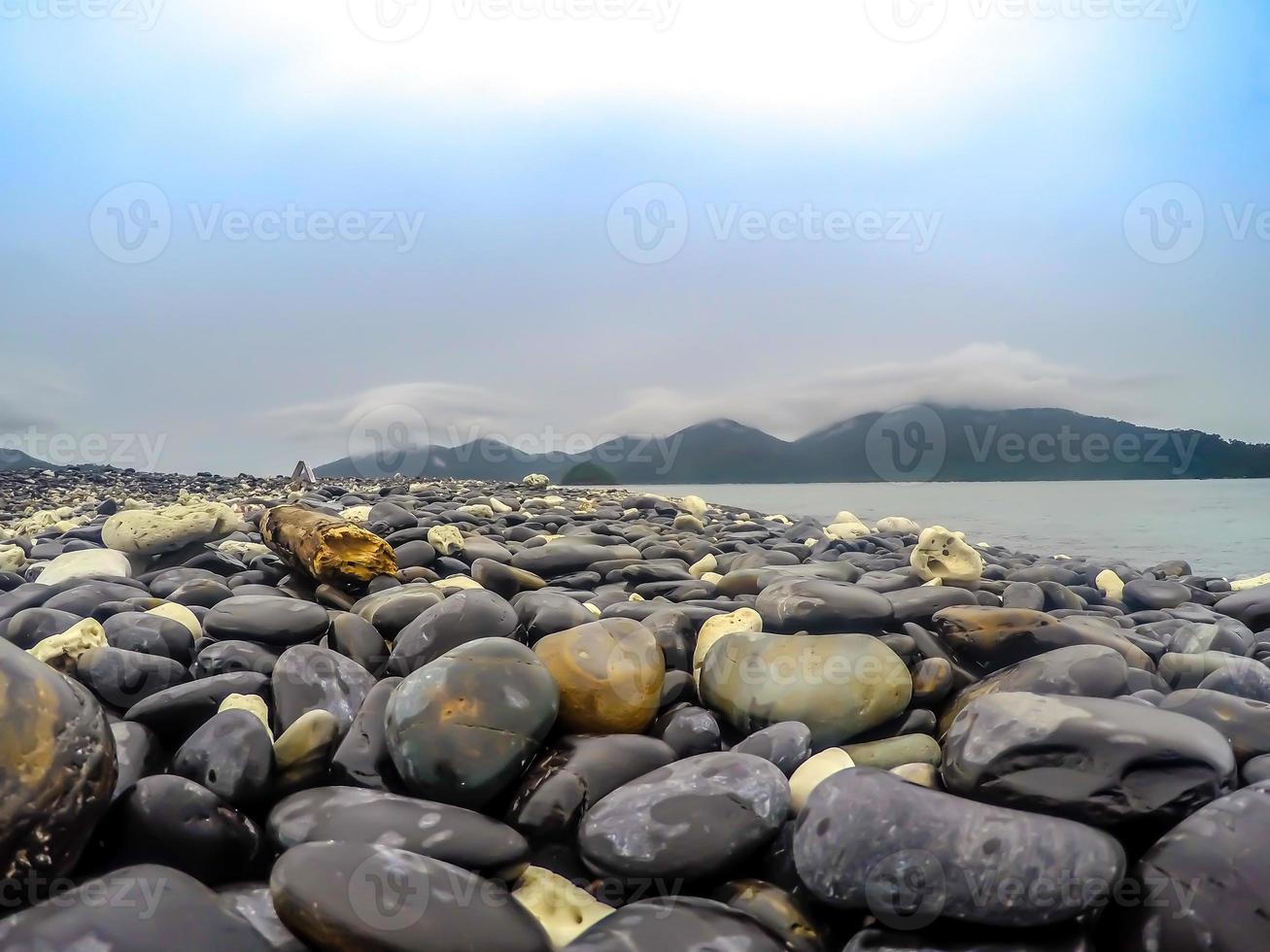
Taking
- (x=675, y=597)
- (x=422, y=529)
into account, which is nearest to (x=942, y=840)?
(x=675, y=597)

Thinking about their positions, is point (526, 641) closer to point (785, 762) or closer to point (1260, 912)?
point (785, 762)

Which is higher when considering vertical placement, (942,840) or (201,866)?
(942,840)

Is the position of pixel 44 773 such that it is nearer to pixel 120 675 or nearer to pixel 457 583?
pixel 120 675

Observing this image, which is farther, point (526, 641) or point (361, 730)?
point (526, 641)

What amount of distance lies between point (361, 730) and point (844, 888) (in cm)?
108

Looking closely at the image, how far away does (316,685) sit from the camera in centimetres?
191

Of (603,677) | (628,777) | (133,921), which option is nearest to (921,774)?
(628,777)

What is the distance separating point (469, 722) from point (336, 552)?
147 centimetres

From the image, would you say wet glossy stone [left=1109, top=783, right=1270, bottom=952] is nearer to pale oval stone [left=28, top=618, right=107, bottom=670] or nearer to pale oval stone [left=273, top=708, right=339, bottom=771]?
pale oval stone [left=273, top=708, right=339, bottom=771]

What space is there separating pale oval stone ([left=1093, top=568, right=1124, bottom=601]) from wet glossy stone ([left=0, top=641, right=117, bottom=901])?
13.7 feet

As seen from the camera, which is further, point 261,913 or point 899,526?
point 899,526

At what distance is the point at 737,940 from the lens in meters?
1.19

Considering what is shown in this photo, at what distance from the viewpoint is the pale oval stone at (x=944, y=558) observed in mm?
3162

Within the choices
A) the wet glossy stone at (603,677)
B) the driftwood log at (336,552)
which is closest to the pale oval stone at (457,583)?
the driftwood log at (336,552)
